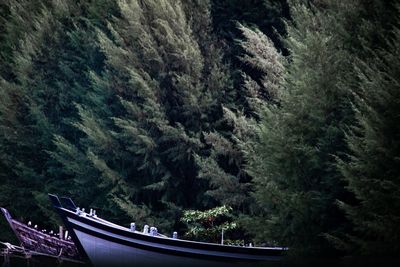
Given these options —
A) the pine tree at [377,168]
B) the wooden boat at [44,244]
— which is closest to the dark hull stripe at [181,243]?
the wooden boat at [44,244]

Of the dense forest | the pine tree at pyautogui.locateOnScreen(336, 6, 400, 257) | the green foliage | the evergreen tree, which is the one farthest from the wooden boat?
the pine tree at pyautogui.locateOnScreen(336, 6, 400, 257)

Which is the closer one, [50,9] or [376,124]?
[376,124]

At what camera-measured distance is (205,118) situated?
73.1ft

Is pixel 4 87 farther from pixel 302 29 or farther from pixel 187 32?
pixel 302 29

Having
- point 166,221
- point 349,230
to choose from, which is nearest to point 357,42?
point 349,230

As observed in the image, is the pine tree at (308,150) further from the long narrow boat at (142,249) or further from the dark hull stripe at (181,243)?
the long narrow boat at (142,249)

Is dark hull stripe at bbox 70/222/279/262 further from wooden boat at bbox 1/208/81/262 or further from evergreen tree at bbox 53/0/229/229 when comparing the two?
wooden boat at bbox 1/208/81/262

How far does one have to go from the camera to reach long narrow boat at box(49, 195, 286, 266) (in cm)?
1733

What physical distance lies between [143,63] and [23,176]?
25.2 ft

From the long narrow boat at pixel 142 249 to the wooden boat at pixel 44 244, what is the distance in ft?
8.10

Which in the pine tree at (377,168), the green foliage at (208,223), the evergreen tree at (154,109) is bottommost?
the pine tree at (377,168)

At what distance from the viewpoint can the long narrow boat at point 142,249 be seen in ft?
56.9

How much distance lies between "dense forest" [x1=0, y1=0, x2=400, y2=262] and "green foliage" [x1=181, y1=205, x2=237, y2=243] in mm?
208

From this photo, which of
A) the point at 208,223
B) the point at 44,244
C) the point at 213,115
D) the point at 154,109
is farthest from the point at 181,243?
the point at 44,244
